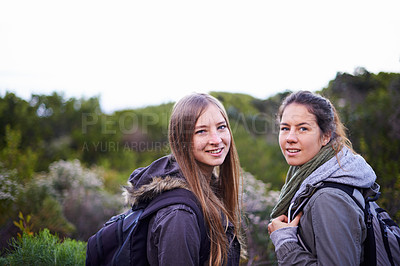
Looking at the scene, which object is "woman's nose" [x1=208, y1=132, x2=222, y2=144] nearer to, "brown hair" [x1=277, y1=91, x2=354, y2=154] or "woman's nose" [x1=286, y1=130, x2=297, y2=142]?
"woman's nose" [x1=286, y1=130, x2=297, y2=142]

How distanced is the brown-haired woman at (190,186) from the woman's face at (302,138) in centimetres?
44

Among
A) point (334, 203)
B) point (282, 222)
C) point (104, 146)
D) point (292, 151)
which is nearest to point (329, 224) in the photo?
point (334, 203)

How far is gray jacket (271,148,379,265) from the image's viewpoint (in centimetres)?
157

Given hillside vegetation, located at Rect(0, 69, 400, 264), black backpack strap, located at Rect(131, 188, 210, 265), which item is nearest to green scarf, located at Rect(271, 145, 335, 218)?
black backpack strap, located at Rect(131, 188, 210, 265)

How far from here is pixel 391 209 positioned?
12.2ft

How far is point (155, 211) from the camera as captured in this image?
174 centimetres

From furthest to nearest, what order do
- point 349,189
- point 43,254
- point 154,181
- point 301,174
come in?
point 43,254, point 301,174, point 154,181, point 349,189

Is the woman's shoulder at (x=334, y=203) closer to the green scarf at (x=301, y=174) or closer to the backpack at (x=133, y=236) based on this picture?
the green scarf at (x=301, y=174)

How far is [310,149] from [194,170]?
788 mm

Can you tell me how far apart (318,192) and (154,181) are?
36.8 inches

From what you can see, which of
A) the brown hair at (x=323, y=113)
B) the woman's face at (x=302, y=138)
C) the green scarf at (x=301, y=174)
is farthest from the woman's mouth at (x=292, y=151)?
the brown hair at (x=323, y=113)

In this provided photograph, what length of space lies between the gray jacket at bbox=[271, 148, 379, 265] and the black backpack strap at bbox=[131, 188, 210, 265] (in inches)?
18.0

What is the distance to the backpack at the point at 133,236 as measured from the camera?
1732 millimetres

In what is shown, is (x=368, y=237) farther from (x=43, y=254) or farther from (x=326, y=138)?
(x=43, y=254)
